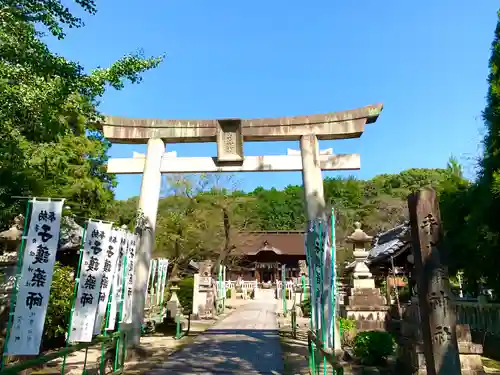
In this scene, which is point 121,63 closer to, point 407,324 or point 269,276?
point 407,324

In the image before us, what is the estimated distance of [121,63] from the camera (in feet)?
22.4

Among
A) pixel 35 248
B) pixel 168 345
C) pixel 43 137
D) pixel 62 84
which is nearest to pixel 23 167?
pixel 43 137

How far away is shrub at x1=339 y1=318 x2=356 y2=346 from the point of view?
33.8 ft

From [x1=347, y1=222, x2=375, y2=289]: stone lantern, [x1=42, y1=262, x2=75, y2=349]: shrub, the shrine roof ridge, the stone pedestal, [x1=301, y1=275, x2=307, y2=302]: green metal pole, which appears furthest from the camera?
[x1=301, y1=275, x2=307, y2=302]: green metal pole

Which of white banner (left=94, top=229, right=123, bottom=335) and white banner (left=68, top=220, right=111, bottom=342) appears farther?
white banner (left=94, top=229, right=123, bottom=335)

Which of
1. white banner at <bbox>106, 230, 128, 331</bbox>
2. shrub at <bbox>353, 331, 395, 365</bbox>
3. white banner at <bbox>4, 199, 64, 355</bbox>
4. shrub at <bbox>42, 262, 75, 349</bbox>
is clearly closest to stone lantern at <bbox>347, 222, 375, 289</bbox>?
shrub at <bbox>353, 331, 395, 365</bbox>

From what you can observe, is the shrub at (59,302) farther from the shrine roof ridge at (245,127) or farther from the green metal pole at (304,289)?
the green metal pole at (304,289)

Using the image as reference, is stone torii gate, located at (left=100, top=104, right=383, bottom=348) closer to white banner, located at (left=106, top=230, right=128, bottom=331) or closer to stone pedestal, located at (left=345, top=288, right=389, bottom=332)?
white banner, located at (left=106, top=230, right=128, bottom=331)

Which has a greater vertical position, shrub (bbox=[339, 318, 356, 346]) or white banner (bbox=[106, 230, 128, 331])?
white banner (bbox=[106, 230, 128, 331])

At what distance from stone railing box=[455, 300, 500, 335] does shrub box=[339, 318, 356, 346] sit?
2736mm

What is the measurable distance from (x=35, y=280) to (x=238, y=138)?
6.12m

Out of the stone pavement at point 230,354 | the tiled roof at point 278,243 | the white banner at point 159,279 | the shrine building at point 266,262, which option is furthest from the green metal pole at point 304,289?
the shrine building at point 266,262

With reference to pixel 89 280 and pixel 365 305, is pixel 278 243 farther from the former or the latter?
pixel 89 280

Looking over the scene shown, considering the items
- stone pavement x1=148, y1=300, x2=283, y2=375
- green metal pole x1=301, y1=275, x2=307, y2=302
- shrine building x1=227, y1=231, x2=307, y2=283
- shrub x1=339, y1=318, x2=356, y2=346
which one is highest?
shrine building x1=227, y1=231, x2=307, y2=283
